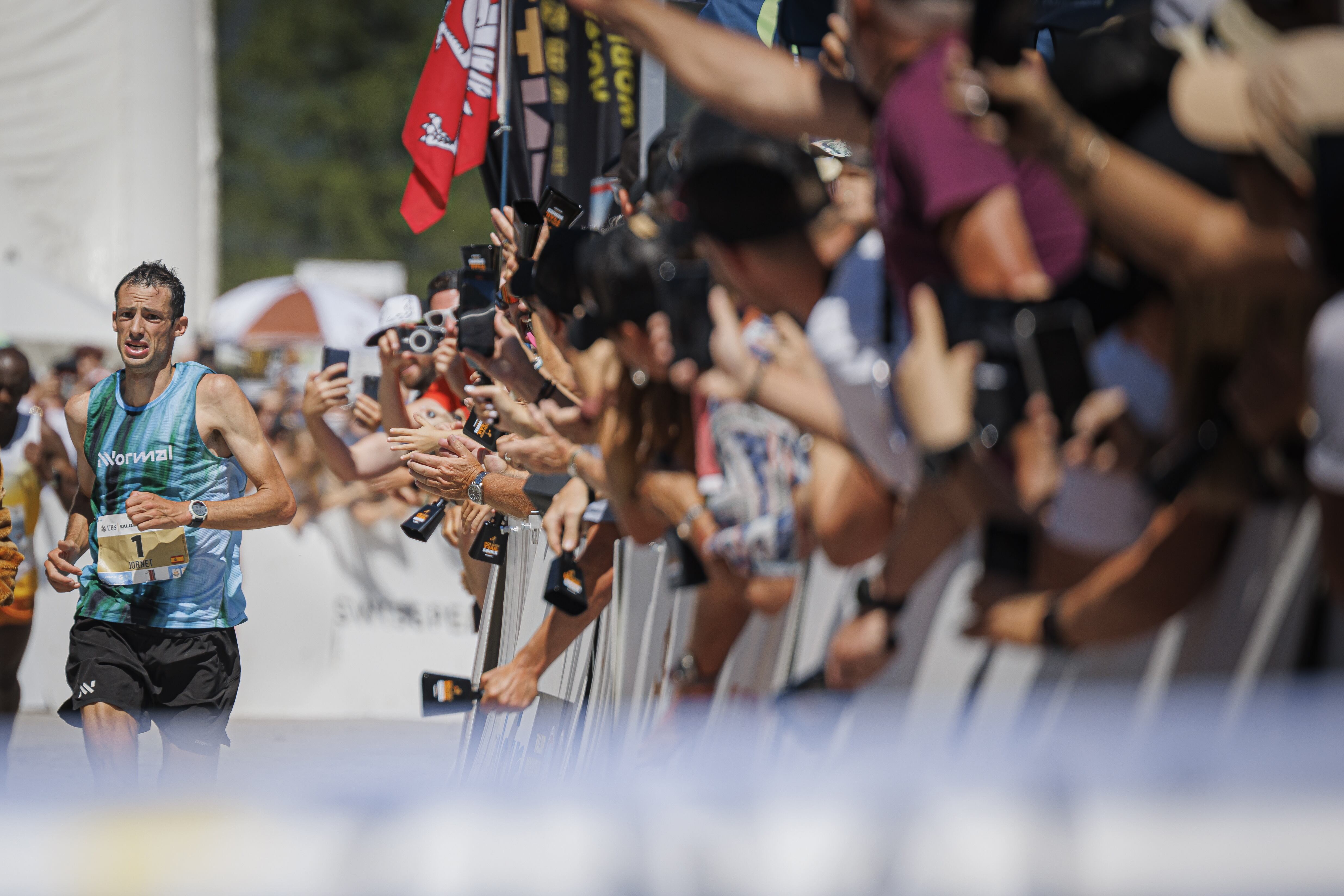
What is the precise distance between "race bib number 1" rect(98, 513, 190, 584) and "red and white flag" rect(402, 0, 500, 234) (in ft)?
7.16

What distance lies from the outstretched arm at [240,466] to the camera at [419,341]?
0.92 metres

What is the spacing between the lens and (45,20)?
15555 millimetres

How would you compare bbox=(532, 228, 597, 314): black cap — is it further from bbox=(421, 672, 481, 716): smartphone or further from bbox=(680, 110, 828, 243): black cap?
bbox=(421, 672, 481, 716): smartphone

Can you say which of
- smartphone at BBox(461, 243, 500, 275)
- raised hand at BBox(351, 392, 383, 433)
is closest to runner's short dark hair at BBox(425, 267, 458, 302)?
raised hand at BBox(351, 392, 383, 433)

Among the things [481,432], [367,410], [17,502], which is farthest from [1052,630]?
[17,502]

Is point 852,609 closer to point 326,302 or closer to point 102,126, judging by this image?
point 102,126

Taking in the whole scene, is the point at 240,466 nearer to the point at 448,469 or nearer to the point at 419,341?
the point at 448,469

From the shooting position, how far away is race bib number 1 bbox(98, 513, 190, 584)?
529cm

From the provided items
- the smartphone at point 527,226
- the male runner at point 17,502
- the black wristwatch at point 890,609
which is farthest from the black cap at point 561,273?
the male runner at point 17,502

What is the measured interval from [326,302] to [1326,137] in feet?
67.8

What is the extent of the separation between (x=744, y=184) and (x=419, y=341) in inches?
153

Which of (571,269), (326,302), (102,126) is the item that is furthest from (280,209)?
(571,269)

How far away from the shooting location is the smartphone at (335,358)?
6516 mm

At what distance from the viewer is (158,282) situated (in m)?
5.56
